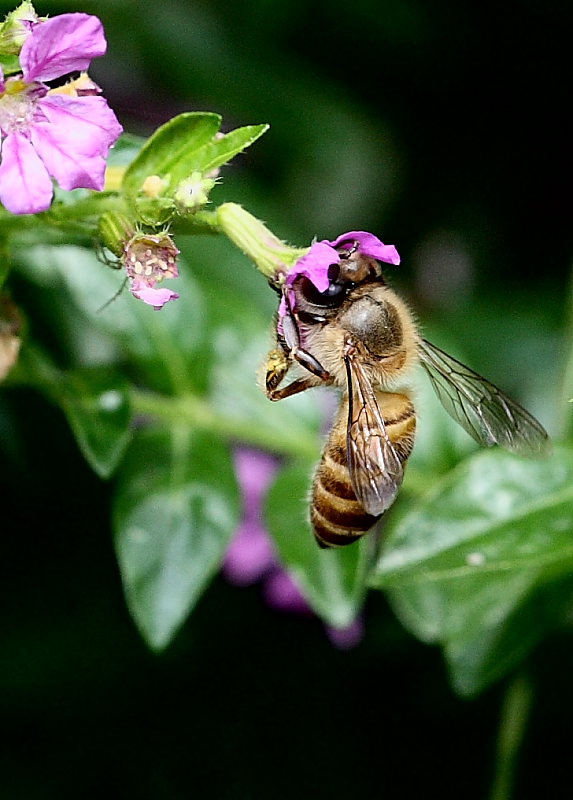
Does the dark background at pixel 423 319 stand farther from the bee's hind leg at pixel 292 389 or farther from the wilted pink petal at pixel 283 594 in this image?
the bee's hind leg at pixel 292 389

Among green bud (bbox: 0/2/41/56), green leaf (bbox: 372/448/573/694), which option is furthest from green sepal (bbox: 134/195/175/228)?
green leaf (bbox: 372/448/573/694)

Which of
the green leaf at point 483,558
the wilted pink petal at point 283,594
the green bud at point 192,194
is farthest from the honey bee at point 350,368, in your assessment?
the wilted pink petal at point 283,594

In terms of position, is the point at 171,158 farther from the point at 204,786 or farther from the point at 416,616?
the point at 204,786

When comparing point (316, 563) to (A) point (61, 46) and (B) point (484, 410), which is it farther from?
(A) point (61, 46)

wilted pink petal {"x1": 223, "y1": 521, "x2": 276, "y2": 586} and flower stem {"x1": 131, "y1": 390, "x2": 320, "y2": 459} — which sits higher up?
flower stem {"x1": 131, "y1": 390, "x2": 320, "y2": 459}

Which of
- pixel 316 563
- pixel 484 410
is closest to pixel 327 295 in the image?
pixel 484 410

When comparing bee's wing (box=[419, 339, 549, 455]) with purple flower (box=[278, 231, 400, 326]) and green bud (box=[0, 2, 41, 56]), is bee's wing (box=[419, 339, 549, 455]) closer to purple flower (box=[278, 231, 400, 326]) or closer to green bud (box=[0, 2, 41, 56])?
purple flower (box=[278, 231, 400, 326])
